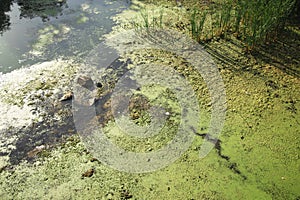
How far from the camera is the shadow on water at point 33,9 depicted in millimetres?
3752

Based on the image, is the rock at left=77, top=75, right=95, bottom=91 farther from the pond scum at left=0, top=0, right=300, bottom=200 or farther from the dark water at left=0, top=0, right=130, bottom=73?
the dark water at left=0, top=0, right=130, bottom=73

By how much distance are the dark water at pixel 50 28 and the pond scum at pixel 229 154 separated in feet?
1.14

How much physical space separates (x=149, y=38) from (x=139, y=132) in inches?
55.4

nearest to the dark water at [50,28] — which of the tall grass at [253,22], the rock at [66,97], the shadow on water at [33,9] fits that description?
the shadow on water at [33,9]

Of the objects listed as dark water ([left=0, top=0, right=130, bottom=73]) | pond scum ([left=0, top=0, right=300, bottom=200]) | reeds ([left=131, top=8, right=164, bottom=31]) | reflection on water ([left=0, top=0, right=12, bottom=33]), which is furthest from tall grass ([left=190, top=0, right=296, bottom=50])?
reflection on water ([left=0, top=0, right=12, bottom=33])

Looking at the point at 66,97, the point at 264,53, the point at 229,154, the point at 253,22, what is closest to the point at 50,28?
the point at 66,97

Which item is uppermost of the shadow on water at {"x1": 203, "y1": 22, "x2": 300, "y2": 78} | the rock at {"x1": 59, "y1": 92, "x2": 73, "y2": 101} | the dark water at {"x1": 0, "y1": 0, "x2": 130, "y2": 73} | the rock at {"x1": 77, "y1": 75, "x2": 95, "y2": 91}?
the dark water at {"x1": 0, "y1": 0, "x2": 130, "y2": 73}

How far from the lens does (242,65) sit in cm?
291

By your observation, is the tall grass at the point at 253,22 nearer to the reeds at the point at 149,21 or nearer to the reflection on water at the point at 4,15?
the reeds at the point at 149,21

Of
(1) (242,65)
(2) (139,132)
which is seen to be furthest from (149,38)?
(2) (139,132)

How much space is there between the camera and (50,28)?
3549 mm

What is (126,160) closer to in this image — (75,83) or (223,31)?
(75,83)

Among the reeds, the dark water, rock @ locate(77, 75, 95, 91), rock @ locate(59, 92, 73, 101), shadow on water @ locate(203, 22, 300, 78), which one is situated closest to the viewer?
rock @ locate(59, 92, 73, 101)

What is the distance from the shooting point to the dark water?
123 inches
